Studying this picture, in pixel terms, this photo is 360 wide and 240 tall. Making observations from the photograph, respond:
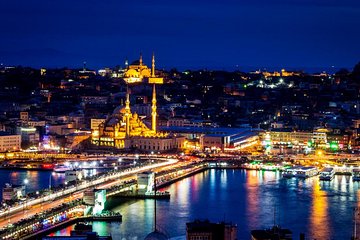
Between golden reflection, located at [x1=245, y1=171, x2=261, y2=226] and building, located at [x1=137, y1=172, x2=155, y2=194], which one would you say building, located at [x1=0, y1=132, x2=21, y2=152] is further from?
building, located at [x1=137, y1=172, x2=155, y2=194]

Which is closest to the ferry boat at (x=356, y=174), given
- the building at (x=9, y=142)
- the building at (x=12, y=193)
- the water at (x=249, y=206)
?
the water at (x=249, y=206)

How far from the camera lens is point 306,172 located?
65.2ft

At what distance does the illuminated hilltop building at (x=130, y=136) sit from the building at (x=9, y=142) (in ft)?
6.42

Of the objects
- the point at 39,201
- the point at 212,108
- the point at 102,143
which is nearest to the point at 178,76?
the point at 212,108

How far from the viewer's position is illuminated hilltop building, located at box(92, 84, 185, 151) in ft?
80.2

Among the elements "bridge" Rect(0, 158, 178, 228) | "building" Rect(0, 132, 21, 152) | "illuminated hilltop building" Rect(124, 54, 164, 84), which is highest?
"illuminated hilltop building" Rect(124, 54, 164, 84)

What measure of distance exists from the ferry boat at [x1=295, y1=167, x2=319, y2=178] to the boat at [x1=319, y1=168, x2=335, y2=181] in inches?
9.4

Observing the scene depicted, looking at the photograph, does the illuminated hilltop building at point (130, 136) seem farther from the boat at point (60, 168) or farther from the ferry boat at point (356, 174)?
the ferry boat at point (356, 174)

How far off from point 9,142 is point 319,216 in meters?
11.8

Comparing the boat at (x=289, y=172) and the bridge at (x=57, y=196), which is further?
the boat at (x=289, y=172)

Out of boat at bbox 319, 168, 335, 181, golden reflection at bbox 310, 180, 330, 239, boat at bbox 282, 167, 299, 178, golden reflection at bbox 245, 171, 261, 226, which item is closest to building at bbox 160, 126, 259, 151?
golden reflection at bbox 245, 171, 261, 226

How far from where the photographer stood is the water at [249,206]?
511 inches

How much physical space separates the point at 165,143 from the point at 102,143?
1.66m

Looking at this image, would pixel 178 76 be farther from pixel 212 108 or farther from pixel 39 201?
pixel 39 201
